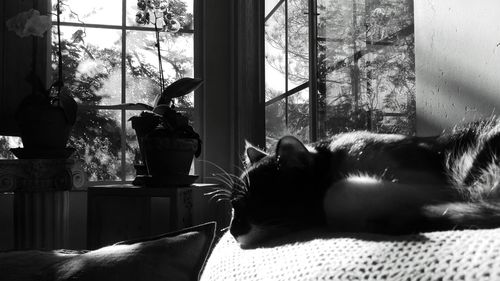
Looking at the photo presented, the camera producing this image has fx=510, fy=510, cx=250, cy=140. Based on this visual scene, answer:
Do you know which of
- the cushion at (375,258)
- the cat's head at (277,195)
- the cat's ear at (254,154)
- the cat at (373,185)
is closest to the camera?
the cushion at (375,258)

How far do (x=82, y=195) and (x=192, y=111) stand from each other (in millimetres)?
754

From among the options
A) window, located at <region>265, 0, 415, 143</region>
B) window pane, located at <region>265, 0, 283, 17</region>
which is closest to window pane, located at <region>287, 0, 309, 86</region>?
window, located at <region>265, 0, 415, 143</region>

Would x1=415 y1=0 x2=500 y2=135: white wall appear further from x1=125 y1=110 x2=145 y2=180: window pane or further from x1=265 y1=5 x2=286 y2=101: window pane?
x1=125 y1=110 x2=145 y2=180: window pane

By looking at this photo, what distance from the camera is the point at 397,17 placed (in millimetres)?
1213

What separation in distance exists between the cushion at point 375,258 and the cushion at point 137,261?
10 centimetres

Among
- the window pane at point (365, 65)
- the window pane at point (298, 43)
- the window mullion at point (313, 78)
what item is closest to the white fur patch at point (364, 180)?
the window pane at point (365, 65)

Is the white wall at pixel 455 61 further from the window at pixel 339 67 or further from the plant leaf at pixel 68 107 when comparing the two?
the plant leaf at pixel 68 107

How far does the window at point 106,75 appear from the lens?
2781 mm

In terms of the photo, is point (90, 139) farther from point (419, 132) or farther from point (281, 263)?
point (281, 263)

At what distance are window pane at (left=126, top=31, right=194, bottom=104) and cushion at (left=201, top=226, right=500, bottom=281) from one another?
2338mm

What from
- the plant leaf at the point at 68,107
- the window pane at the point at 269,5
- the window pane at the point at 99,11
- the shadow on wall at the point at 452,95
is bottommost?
the shadow on wall at the point at 452,95

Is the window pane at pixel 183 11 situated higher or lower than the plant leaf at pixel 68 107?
higher

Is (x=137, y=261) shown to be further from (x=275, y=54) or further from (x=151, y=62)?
(x=151, y=62)

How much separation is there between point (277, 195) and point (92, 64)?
7.45ft
